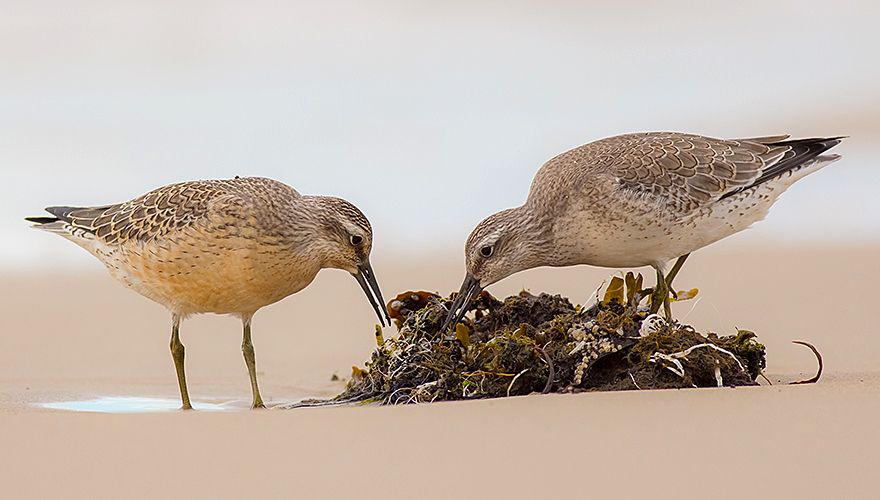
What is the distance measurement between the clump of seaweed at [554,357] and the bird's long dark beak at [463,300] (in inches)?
4.5

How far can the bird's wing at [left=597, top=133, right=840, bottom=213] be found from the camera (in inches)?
345

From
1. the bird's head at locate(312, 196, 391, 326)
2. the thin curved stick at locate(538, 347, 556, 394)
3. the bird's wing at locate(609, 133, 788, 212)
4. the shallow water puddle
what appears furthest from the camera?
the bird's wing at locate(609, 133, 788, 212)

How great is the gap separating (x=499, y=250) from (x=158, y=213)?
2.34 m

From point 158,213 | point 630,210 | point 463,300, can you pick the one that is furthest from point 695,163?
point 158,213

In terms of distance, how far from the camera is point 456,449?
615cm

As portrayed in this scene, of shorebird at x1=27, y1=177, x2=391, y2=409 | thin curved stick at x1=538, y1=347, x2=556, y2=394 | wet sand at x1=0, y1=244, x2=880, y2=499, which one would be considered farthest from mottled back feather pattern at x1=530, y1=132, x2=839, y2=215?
thin curved stick at x1=538, y1=347, x2=556, y2=394

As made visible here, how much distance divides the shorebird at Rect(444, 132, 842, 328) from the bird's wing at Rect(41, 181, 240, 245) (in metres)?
1.77

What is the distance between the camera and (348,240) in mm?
8594

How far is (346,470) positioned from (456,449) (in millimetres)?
554

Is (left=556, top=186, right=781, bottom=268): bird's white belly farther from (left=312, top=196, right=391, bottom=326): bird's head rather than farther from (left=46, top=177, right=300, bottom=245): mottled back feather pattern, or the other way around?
(left=46, top=177, right=300, bottom=245): mottled back feather pattern

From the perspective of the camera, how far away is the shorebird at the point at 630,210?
8.62 m

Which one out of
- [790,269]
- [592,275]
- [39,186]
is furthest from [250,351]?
[39,186]

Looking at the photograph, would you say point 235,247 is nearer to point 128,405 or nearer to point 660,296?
point 128,405

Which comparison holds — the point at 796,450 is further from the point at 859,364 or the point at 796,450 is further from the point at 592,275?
the point at 592,275
